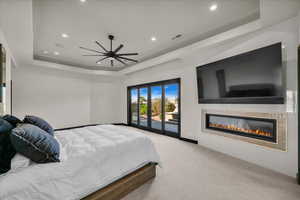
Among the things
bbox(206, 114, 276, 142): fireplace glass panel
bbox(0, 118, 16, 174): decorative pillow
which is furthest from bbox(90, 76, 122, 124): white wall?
bbox(0, 118, 16, 174): decorative pillow

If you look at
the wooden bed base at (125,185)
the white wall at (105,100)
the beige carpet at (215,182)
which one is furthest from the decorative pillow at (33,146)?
the white wall at (105,100)

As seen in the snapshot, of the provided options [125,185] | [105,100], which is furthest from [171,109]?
[105,100]

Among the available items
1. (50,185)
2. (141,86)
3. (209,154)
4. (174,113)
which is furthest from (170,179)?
(141,86)

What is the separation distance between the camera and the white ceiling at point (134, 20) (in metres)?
2.17

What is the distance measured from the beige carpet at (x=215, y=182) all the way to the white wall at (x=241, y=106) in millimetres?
245

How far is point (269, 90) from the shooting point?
2.26 meters

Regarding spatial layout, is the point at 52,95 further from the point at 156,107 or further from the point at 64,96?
the point at 156,107

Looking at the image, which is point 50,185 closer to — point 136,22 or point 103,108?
point 136,22

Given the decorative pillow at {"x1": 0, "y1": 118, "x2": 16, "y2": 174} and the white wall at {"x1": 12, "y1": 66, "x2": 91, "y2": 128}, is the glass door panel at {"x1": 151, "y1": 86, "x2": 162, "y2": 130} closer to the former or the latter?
the white wall at {"x1": 12, "y1": 66, "x2": 91, "y2": 128}

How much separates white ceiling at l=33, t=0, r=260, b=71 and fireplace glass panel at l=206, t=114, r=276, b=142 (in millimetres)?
2124

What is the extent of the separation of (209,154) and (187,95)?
180 centimetres

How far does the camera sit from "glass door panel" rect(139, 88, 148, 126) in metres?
5.65

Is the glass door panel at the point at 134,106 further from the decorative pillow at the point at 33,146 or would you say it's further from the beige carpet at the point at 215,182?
the decorative pillow at the point at 33,146

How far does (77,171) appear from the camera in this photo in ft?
4.30
